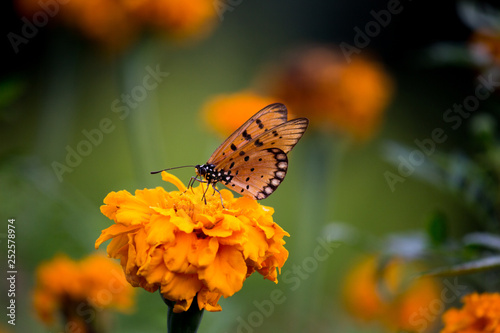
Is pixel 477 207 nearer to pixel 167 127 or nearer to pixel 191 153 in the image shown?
pixel 191 153

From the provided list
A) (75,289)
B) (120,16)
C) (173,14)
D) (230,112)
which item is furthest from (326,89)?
(75,289)

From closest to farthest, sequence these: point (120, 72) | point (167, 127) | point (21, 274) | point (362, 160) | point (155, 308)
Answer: point (155, 308) < point (21, 274) < point (120, 72) < point (167, 127) < point (362, 160)

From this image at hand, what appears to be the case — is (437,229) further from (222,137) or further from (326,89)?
(326,89)

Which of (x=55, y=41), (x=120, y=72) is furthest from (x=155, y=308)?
(x=55, y=41)

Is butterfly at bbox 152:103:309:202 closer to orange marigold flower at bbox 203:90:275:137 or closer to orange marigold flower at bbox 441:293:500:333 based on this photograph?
orange marigold flower at bbox 441:293:500:333

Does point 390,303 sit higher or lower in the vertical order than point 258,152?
lower

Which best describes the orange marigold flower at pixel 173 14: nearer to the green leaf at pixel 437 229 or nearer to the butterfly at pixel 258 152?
the butterfly at pixel 258 152
